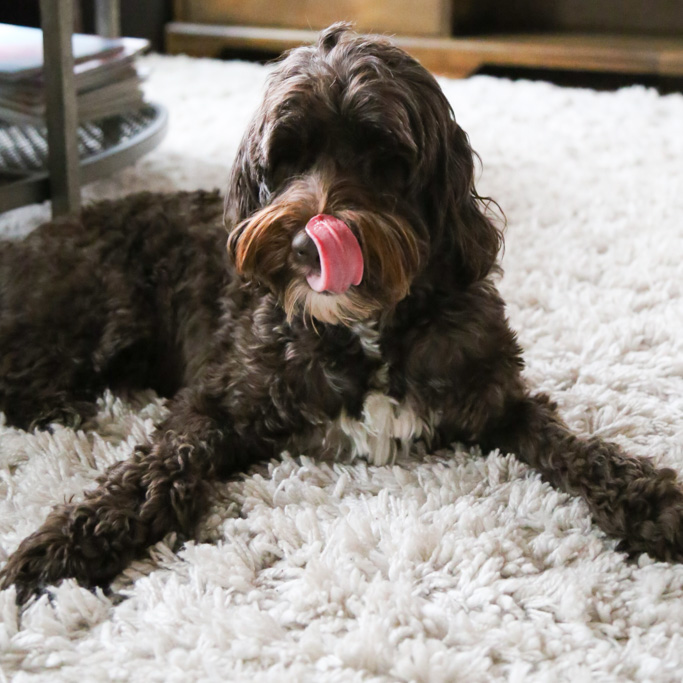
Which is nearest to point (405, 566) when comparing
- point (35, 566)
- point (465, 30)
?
point (35, 566)

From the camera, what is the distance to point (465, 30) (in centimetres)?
552

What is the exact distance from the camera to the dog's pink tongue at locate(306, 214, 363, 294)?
4.71ft

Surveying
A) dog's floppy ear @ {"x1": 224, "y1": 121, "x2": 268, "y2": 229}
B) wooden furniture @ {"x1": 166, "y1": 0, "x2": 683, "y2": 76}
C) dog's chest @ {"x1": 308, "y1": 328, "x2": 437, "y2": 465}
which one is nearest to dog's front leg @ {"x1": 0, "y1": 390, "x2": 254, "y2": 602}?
dog's chest @ {"x1": 308, "y1": 328, "x2": 437, "y2": 465}

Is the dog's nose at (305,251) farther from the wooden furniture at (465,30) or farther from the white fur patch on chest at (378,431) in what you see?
the wooden furniture at (465,30)

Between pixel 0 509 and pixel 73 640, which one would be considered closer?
pixel 73 640

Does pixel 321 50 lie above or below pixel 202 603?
above

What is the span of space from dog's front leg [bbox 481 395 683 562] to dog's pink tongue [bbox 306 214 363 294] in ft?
1.61

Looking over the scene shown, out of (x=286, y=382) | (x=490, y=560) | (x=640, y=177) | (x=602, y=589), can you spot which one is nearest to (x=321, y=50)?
(x=286, y=382)

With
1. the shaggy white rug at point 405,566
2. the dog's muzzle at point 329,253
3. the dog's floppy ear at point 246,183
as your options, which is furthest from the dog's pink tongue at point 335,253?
the shaggy white rug at point 405,566

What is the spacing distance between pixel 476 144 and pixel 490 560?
279 centimetres

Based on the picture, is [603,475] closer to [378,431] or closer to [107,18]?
[378,431]

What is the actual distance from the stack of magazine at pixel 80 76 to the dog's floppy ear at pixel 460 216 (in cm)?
159

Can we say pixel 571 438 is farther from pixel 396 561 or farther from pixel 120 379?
pixel 120 379

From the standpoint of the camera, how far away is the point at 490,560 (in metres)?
1.43
